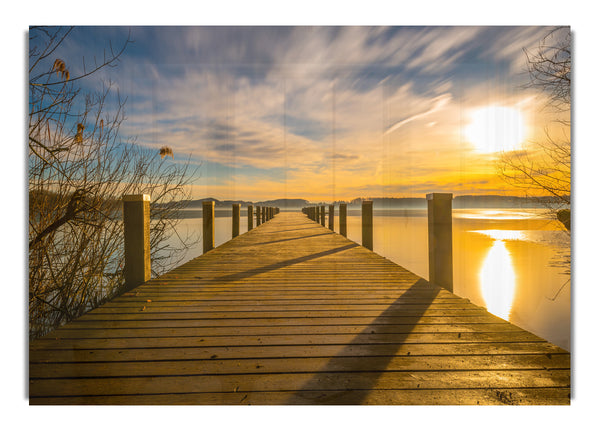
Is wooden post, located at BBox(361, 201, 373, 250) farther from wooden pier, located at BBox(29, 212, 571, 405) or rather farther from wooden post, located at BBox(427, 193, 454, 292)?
wooden pier, located at BBox(29, 212, 571, 405)

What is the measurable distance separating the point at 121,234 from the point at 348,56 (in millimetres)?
2945

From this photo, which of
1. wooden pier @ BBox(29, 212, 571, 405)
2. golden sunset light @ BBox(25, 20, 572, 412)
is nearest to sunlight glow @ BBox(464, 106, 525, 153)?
golden sunset light @ BBox(25, 20, 572, 412)

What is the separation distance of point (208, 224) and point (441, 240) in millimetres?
3358

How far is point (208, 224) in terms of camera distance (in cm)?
488

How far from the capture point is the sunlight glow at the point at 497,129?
235cm

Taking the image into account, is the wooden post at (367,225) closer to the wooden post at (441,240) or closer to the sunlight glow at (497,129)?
the wooden post at (441,240)

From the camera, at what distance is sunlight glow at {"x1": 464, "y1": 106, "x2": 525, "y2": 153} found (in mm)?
2348

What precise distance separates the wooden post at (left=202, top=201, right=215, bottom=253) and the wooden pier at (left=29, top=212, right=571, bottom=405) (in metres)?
2.33

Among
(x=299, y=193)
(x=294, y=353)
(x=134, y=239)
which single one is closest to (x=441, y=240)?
(x=299, y=193)

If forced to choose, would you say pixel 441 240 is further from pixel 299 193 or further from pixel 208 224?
pixel 208 224

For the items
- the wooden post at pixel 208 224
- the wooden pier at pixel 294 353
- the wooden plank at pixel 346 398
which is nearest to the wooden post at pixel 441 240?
the wooden pier at pixel 294 353

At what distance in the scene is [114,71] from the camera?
7.73ft

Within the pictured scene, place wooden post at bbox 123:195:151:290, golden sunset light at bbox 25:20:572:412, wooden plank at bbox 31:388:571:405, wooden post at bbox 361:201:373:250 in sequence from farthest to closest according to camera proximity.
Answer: wooden post at bbox 361:201:373:250
wooden post at bbox 123:195:151:290
golden sunset light at bbox 25:20:572:412
wooden plank at bbox 31:388:571:405

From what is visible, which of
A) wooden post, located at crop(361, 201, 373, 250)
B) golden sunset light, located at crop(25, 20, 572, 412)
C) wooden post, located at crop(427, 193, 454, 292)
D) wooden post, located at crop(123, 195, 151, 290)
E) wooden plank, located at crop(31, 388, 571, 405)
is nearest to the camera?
wooden plank, located at crop(31, 388, 571, 405)
